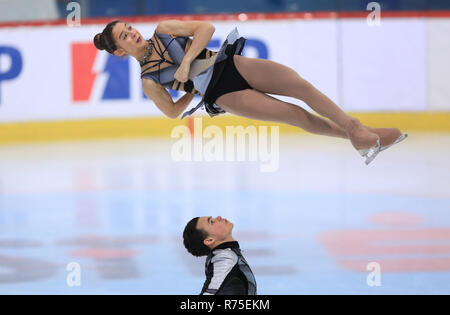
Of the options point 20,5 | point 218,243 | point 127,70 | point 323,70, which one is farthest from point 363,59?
point 218,243

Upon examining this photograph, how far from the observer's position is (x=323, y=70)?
32.4ft

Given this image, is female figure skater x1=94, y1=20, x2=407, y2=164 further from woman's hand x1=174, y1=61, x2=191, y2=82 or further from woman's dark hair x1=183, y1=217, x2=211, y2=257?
woman's dark hair x1=183, y1=217, x2=211, y2=257

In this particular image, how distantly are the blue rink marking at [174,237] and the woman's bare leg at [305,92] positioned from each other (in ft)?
3.33

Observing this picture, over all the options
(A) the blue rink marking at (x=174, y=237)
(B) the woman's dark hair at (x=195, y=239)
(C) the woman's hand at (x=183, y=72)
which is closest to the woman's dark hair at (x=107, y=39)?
(C) the woman's hand at (x=183, y=72)

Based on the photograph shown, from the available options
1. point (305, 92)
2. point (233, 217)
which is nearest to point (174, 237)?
point (233, 217)

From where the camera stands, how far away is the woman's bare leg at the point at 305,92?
368cm

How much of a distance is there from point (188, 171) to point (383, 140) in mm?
4594

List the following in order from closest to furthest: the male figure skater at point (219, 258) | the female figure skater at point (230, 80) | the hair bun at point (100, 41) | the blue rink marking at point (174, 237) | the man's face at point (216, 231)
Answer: the male figure skater at point (219, 258) < the man's face at point (216, 231) < the female figure skater at point (230, 80) < the hair bun at point (100, 41) < the blue rink marking at point (174, 237)

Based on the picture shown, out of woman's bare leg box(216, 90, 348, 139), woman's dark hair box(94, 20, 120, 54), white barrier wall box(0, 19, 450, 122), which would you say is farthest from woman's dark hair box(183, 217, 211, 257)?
white barrier wall box(0, 19, 450, 122)

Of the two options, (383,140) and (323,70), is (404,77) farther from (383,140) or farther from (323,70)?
(383,140)

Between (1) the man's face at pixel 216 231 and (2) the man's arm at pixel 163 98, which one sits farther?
(2) the man's arm at pixel 163 98

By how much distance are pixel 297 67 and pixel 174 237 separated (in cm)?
495

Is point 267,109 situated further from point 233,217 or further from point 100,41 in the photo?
point 233,217

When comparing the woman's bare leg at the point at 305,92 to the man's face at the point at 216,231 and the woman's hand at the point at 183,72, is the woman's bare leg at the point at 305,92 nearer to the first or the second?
the woman's hand at the point at 183,72
